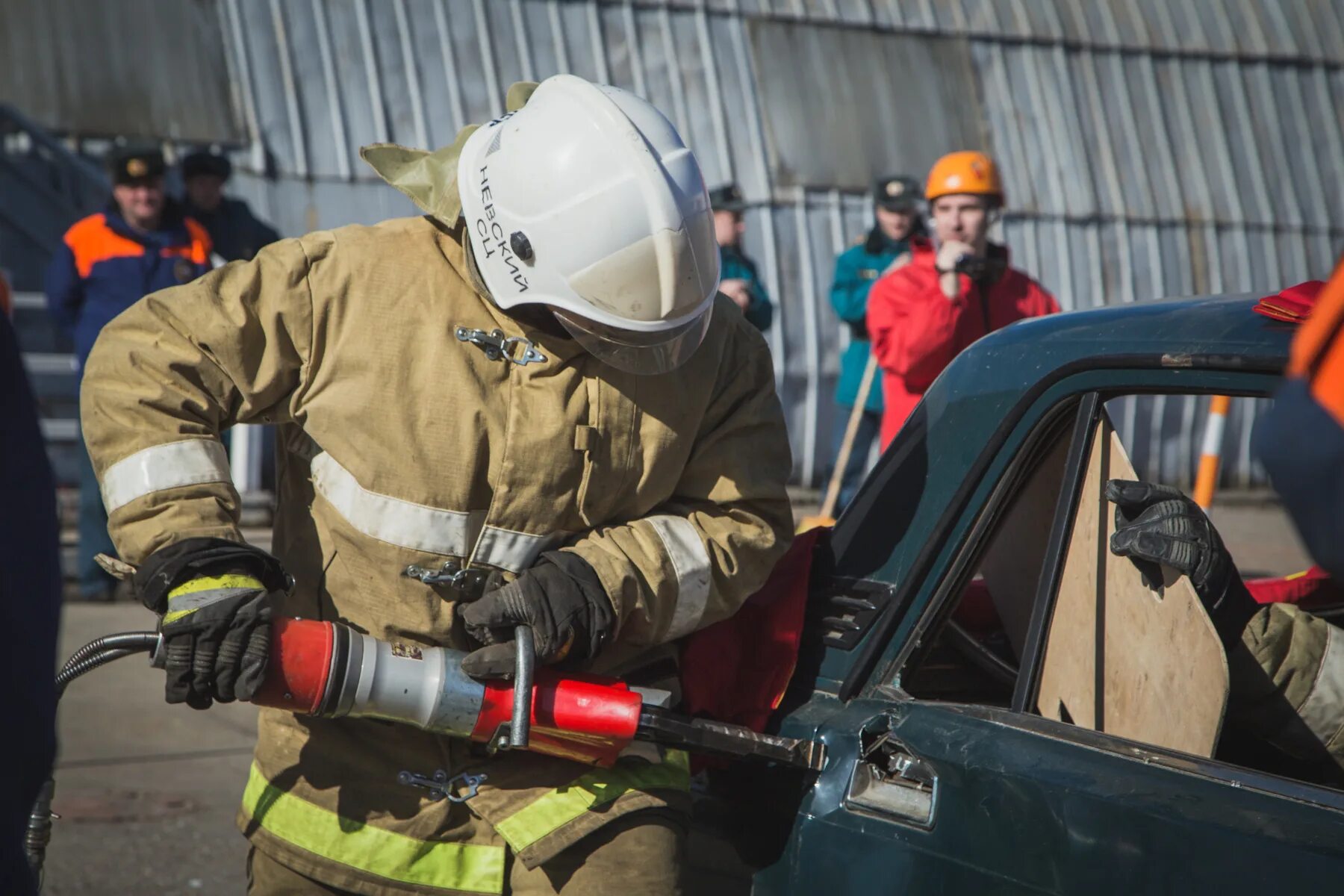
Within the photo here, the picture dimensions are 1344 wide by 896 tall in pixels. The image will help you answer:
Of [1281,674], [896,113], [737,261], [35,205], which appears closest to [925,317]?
[737,261]

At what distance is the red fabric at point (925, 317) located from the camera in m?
4.71

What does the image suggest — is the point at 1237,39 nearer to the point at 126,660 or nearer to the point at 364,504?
the point at 126,660

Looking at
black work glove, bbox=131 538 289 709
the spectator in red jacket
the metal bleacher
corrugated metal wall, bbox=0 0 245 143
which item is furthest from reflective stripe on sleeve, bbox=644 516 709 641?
corrugated metal wall, bbox=0 0 245 143

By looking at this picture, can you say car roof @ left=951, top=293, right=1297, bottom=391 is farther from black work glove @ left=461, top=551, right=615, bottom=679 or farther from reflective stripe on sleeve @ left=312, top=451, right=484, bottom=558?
reflective stripe on sleeve @ left=312, top=451, right=484, bottom=558

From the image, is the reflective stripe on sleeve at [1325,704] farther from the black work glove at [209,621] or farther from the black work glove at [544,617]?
the black work glove at [209,621]

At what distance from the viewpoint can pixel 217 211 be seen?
21.9 ft

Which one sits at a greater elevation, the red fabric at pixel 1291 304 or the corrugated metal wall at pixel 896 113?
the corrugated metal wall at pixel 896 113

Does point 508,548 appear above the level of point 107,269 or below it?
below

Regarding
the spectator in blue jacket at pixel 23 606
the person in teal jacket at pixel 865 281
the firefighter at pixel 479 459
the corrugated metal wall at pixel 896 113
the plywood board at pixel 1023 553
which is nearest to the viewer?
the spectator in blue jacket at pixel 23 606

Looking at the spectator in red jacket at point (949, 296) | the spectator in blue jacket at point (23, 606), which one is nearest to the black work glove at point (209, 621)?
the spectator in blue jacket at point (23, 606)

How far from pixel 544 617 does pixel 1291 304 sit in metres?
1.10

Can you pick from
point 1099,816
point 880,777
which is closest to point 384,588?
point 880,777

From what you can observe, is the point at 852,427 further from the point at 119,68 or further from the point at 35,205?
the point at 119,68

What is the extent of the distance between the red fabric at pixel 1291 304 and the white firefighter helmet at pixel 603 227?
0.78 meters
